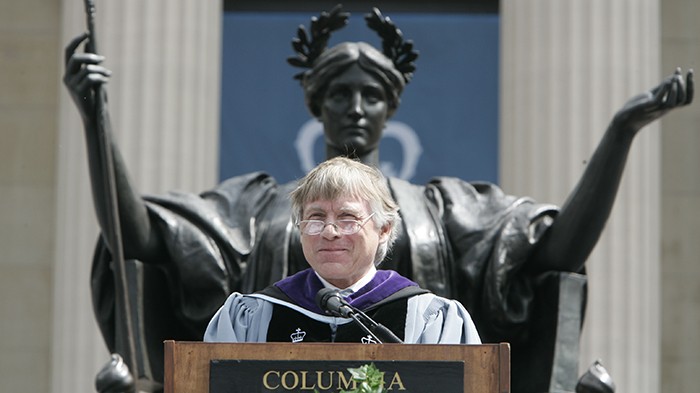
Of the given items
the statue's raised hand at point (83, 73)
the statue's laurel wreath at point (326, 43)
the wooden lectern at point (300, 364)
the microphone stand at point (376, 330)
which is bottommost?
the wooden lectern at point (300, 364)

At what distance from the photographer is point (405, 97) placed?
1669cm

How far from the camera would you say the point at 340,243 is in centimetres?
605

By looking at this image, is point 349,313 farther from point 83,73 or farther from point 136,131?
point 136,131

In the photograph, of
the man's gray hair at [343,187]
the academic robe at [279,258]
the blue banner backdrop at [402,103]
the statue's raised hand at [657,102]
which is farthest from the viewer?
the blue banner backdrop at [402,103]

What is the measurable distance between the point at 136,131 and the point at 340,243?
9388 mm

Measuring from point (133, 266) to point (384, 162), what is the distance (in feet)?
21.7

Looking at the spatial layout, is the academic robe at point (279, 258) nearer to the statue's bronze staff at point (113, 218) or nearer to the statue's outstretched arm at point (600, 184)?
the statue's outstretched arm at point (600, 184)

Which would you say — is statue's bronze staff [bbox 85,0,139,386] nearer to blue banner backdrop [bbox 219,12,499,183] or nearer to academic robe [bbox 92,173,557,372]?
academic robe [bbox 92,173,557,372]

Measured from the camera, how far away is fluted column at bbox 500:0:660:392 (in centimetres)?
1498

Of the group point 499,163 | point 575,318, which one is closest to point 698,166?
point 499,163

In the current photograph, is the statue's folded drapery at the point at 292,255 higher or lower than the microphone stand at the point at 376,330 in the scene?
higher

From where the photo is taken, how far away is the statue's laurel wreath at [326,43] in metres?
9.94

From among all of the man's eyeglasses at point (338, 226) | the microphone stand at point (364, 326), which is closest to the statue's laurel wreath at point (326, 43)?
the man's eyeglasses at point (338, 226)

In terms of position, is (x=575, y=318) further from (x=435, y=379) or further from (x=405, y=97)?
(x=405, y=97)
